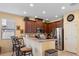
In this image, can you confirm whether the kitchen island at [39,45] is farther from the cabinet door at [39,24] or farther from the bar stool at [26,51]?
the cabinet door at [39,24]

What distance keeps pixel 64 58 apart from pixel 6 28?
3.94 ft

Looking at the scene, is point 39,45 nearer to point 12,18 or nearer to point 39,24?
point 39,24

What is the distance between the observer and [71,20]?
5.68 ft

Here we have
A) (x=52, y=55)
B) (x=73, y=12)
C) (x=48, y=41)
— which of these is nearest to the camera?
(x=73, y=12)

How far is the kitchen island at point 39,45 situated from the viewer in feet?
6.04

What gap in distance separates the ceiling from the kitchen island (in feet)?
1.63

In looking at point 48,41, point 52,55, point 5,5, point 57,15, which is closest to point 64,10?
point 57,15

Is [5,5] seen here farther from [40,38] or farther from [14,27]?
[40,38]

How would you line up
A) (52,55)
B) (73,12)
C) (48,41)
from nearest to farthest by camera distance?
(73,12), (52,55), (48,41)

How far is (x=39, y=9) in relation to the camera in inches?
68.4

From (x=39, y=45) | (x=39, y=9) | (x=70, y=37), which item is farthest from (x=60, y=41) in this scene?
(x=39, y=9)

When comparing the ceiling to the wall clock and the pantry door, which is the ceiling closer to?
the wall clock

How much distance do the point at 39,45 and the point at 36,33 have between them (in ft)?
0.91

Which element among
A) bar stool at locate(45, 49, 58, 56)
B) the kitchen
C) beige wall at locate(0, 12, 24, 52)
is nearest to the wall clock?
the kitchen
